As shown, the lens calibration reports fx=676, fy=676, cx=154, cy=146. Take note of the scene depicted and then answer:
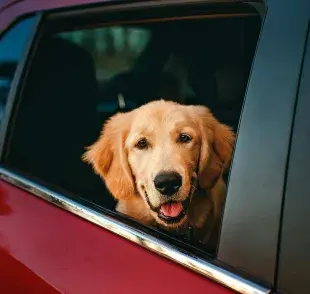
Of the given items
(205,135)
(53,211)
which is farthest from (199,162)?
(53,211)

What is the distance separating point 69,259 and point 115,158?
298 millimetres

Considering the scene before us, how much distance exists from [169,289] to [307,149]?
1.46 feet

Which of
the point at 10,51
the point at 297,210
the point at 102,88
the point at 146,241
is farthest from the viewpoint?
the point at 10,51

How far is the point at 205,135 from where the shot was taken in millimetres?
1680

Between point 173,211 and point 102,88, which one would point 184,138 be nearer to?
point 173,211

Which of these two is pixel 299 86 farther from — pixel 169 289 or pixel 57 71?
pixel 57 71

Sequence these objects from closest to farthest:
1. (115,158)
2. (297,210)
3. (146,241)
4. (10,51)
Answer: (297,210) < (146,241) < (115,158) < (10,51)

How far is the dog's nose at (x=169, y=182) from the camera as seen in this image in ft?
5.37

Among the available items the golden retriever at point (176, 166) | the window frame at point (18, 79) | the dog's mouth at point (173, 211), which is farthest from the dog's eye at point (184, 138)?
the window frame at point (18, 79)

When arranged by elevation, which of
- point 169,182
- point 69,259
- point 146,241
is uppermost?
point 169,182

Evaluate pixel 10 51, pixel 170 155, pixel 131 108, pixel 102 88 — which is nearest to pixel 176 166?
pixel 170 155

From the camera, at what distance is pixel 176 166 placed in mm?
1643

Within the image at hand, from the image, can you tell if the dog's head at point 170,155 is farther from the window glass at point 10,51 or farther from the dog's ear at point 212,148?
the window glass at point 10,51

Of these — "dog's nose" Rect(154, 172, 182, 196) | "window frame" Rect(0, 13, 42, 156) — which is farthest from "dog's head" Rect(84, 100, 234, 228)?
"window frame" Rect(0, 13, 42, 156)
